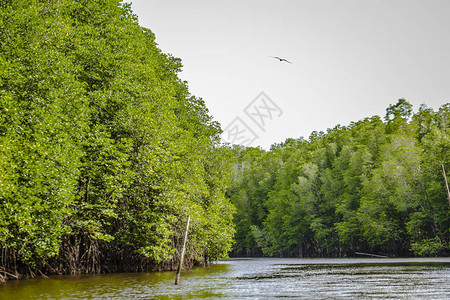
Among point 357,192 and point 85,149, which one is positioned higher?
point 357,192

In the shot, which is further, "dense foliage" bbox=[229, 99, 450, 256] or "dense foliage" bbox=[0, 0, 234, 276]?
"dense foliage" bbox=[229, 99, 450, 256]

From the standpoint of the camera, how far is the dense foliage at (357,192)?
190 ft

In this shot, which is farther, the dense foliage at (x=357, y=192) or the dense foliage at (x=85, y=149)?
the dense foliage at (x=357, y=192)

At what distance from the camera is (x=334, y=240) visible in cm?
7738

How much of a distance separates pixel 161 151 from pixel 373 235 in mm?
44413

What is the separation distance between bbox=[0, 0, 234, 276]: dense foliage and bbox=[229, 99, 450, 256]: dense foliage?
2726 cm

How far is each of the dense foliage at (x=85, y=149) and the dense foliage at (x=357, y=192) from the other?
27.3 m

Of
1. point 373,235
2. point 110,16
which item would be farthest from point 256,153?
point 110,16

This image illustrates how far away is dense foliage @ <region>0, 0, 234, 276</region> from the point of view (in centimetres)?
2069

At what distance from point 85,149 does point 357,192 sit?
59.8 meters

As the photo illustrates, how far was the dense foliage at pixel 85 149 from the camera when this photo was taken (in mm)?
20688

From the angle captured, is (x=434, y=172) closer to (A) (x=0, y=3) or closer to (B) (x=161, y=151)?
(B) (x=161, y=151)

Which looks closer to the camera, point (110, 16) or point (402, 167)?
point (110, 16)

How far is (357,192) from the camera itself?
250 feet
